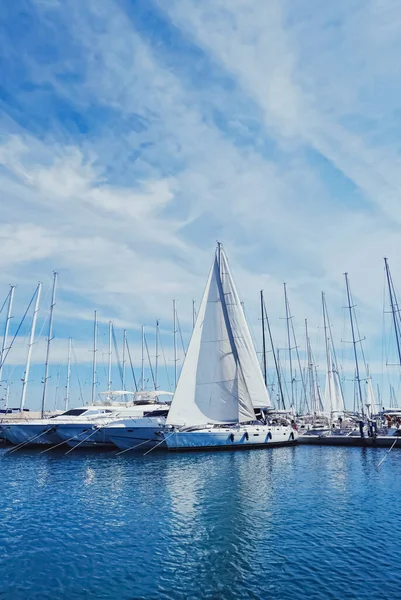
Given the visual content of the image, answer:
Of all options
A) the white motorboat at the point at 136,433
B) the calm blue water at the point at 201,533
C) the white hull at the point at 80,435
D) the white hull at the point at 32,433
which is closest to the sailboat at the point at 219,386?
the white motorboat at the point at 136,433

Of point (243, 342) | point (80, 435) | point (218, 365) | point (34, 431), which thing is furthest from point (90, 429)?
point (243, 342)

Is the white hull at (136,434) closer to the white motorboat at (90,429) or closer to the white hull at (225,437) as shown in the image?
the white motorboat at (90,429)

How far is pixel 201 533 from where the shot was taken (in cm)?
1839

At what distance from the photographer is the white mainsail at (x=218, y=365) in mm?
44062

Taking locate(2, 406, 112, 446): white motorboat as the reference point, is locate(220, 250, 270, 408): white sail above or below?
above

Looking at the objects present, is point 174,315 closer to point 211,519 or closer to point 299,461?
point 299,461

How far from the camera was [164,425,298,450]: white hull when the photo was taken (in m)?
42.5

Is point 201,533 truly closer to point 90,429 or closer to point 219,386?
point 219,386

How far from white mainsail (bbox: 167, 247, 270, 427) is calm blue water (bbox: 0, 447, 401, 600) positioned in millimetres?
9879

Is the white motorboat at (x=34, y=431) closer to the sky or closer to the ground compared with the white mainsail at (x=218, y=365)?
closer to the ground

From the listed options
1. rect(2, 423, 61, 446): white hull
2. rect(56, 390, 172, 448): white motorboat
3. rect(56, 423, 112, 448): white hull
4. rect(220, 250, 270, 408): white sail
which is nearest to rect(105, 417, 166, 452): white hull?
rect(56, 390, 172, 448): white motorboat

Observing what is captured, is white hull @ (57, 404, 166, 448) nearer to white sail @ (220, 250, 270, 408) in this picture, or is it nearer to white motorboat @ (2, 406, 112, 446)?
white motorboat @ (2, 406, 112, 446)

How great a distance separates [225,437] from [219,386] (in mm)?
5293

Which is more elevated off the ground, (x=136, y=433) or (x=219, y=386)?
(x=219, y=386)
